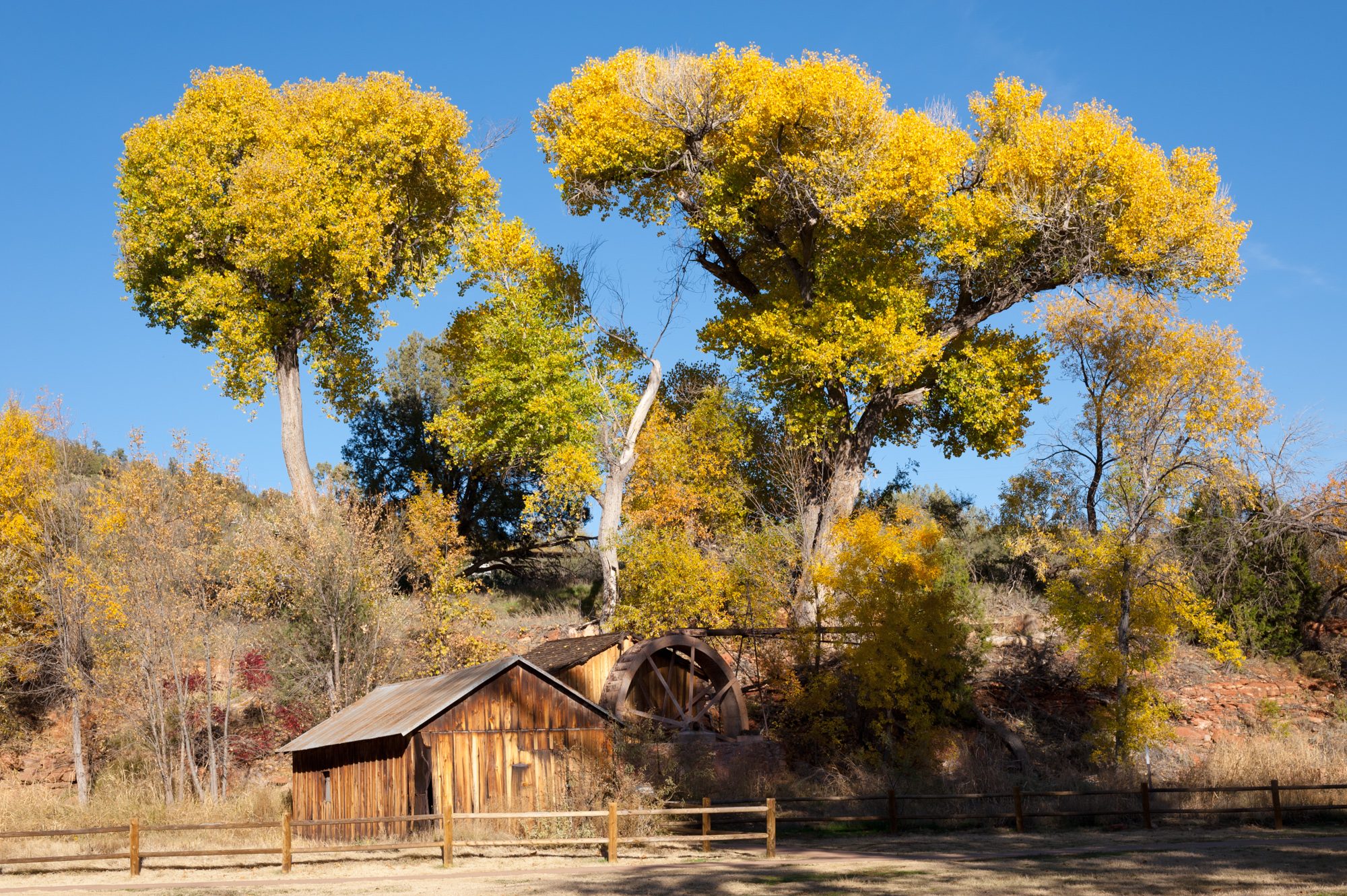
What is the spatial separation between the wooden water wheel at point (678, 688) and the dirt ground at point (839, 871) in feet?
30.8

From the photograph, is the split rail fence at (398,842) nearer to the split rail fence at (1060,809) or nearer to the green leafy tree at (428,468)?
the split rail fence at (1060,809)

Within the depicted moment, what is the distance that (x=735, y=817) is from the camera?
26.5 meters

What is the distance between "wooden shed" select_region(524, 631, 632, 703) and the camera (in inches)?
1291

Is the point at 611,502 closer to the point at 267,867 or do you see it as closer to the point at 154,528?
the point at 154,528

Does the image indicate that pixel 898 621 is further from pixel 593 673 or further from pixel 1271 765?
pixel 1271 765

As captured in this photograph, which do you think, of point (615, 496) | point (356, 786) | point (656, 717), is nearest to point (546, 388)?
point (615, 496)

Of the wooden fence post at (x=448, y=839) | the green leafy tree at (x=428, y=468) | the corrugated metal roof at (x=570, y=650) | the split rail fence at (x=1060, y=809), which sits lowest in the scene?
the split rail fence at (x=1060, y=809)

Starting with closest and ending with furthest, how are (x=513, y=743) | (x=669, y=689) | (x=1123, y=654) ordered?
(x=513, y=743)
(x=1123, y=654)
(x=669, y=689)

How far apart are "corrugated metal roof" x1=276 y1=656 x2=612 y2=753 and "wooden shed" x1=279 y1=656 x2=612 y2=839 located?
4 centimetres

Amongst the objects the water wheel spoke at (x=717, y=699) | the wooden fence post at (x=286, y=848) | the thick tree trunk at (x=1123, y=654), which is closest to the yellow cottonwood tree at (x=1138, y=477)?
the thick tree trunk at (x=1123, y=654)

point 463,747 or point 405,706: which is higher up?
point 405,706

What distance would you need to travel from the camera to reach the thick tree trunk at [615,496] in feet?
124

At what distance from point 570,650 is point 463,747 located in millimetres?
8051

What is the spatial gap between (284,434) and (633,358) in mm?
12571
